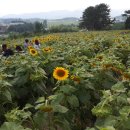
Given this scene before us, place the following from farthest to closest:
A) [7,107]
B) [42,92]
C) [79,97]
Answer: [42,92]
[7,107]
[79,97]

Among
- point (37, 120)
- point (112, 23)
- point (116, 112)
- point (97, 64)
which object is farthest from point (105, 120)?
point (112, 23)

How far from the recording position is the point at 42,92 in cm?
470

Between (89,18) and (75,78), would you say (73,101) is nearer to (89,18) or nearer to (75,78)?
(75,78)

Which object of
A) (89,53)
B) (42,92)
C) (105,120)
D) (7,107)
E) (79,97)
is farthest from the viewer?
(89,53)

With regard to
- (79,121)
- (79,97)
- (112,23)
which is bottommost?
(112,23)

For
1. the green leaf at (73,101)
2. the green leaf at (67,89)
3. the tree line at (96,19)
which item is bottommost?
the tree line at (96,19)

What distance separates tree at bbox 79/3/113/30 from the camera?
5802 centimetres

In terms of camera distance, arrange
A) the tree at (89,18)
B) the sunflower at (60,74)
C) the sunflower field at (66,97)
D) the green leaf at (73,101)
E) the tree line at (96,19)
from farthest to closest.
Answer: the tree at (89,18) < the tree line at (96,19) < the sunflower at (60,74) < the green leaf at (73,101) < the sunflower field at (66,97)

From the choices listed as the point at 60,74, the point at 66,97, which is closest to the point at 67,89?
the point at 66,97

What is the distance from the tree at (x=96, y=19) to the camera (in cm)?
5802

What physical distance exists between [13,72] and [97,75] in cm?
130

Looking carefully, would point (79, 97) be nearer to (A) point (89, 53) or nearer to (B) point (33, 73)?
(B) point (33, 73)

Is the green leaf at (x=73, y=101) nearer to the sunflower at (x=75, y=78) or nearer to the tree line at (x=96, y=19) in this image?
the sunflower at (x=75, y=78)

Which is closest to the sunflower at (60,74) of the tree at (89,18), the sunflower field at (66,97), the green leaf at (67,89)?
the sunflower field at (66,97)
